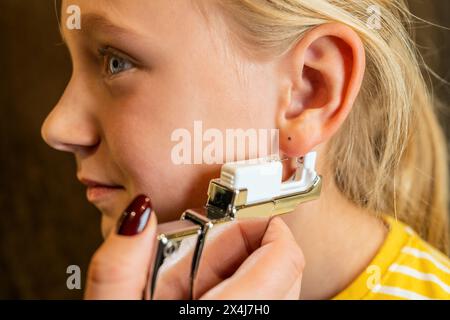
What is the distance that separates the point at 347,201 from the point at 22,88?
765 mm

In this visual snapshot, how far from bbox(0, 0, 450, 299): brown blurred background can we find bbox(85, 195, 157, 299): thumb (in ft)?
2.16

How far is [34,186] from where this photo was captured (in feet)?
3.81

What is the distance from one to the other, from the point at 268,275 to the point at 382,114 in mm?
294

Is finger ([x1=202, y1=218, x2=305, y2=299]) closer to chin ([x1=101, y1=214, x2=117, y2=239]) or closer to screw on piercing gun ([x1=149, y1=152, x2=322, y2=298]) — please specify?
screw on piercing gun ([x1=149, y1=152, x2=322, y2=298])

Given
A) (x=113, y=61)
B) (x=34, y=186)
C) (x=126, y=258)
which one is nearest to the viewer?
(x=126, y=258)

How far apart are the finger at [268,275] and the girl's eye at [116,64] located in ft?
0.81

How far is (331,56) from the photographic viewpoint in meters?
0.56

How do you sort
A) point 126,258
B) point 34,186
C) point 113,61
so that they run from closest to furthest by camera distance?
point 126,258 → point 113,61 → point 34,186

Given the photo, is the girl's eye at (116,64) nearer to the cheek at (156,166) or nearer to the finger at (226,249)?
the cheek at (156,166)

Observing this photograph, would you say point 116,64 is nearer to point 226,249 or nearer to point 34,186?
point 226,249

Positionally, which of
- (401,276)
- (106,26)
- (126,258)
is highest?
(106,26)

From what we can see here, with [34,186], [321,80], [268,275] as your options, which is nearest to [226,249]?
[268,275]

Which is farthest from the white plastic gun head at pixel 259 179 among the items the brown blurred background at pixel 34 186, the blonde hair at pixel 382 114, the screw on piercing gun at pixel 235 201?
the brown blurred background at pixel 34 186

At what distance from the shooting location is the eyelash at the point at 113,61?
55 centimetres
